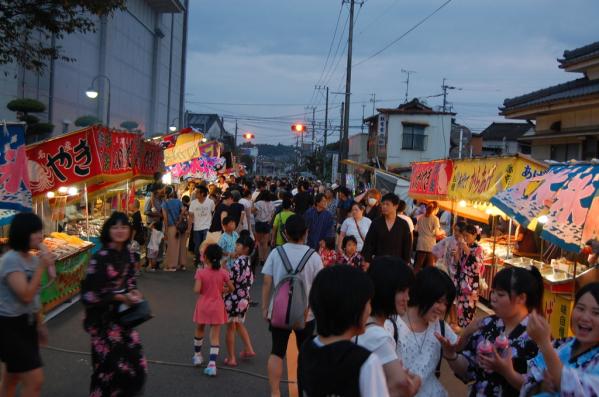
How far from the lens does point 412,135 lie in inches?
1576

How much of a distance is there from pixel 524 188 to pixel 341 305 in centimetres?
667

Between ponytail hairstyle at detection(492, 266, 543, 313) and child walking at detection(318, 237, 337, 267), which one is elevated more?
ponytail hairstyle at detection(492, 266, 543, 313)

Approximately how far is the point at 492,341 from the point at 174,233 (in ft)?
36.0

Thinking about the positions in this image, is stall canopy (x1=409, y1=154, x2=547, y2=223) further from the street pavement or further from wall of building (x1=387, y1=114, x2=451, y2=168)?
wall of building (x1=387, y1=114, x2=451, y2=168)

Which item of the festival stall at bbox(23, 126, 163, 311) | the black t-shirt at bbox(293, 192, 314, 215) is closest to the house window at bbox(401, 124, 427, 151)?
the black t-shirt at bbox(293, 192, 314, 215)

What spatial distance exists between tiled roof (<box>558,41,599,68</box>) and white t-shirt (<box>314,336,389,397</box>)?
1240 cm

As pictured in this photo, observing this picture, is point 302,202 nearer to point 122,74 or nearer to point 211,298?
point 211,298

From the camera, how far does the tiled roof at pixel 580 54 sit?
1299 centimetres

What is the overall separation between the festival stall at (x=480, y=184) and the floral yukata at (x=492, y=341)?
5.86 metres

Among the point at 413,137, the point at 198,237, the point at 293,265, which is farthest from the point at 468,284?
the point at 413,137

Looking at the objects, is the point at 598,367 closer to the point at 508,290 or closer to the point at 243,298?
the point at 508,290

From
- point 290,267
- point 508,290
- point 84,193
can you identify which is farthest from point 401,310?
point 84,193

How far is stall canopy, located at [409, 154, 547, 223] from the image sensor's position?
9500 mm

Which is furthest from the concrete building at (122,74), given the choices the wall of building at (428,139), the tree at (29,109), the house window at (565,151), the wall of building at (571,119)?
the wall of building at (428,139)
